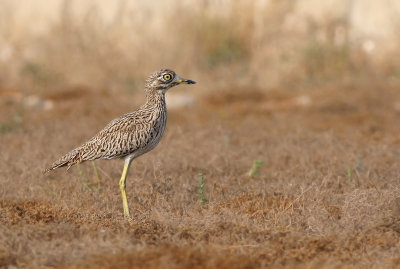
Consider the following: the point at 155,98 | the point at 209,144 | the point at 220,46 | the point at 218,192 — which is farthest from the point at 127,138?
the point at 220,46

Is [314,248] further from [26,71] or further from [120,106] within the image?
[26,71]

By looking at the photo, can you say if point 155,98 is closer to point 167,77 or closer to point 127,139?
point 167,77

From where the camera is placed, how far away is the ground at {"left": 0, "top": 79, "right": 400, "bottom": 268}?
4301 mm

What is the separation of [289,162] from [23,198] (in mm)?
3171

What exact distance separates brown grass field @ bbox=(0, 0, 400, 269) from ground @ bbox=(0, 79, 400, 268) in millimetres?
19

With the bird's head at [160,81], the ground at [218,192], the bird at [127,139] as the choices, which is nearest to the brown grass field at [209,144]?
the ground at [218,192]

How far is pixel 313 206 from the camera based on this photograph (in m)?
5.46

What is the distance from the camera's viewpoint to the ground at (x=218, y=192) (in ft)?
14.1

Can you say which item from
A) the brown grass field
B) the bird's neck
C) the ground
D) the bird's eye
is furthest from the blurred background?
the bird's neck

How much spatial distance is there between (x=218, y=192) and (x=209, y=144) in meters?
2.51

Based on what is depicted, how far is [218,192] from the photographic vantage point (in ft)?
21.5

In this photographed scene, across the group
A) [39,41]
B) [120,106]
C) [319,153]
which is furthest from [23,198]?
[39,41]

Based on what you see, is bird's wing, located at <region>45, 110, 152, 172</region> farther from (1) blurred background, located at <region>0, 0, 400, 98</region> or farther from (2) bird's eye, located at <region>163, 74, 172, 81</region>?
(1) blurred background, located at <region>0, 0, 400, 98</region>

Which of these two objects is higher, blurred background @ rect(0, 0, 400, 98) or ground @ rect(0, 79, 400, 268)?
blurred background @ rect(0, 0, 400, 98)
